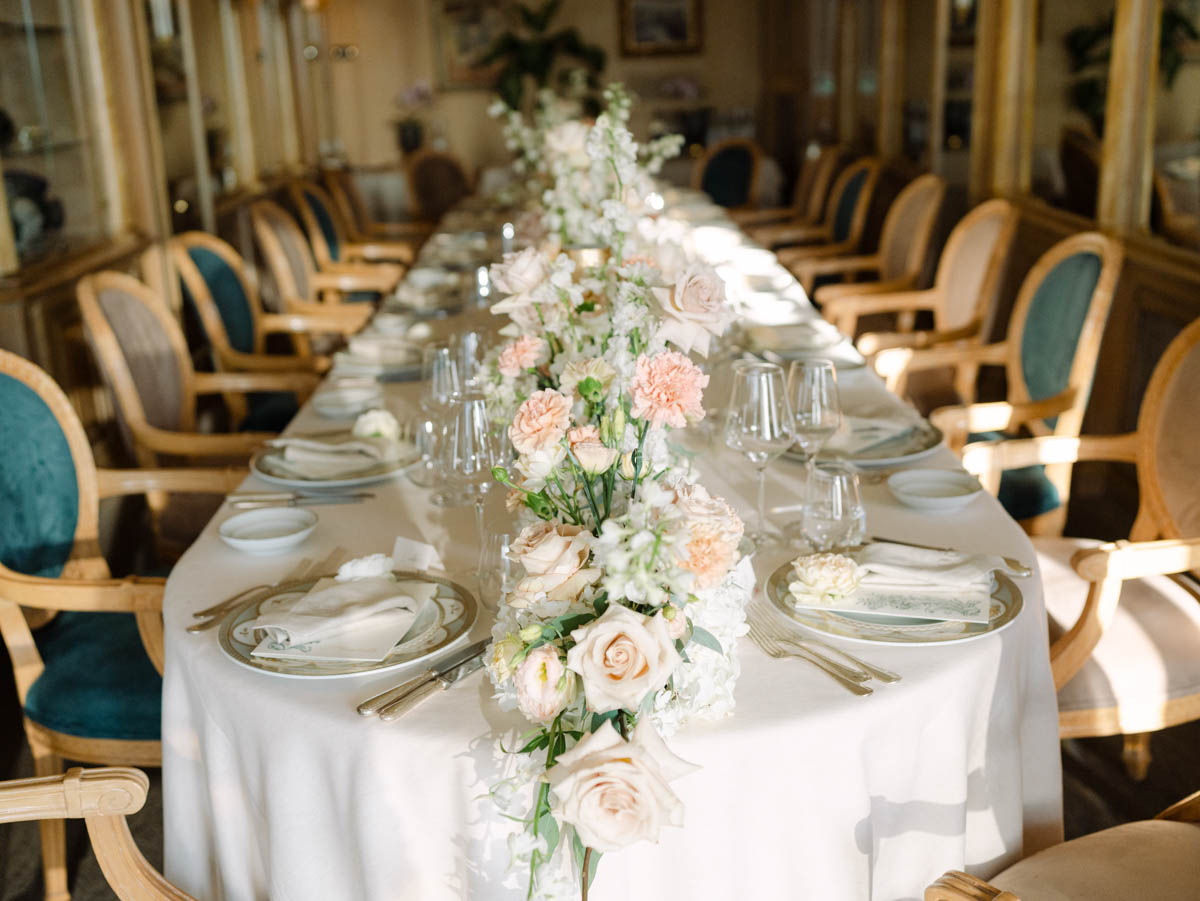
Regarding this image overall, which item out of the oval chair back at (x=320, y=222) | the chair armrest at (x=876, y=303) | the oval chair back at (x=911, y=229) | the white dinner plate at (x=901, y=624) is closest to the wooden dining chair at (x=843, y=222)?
the oval chair back at (x=911, y=229)

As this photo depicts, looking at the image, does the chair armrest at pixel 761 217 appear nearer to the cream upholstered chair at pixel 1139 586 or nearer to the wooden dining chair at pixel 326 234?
the wooden dining chair at pixel 326 234

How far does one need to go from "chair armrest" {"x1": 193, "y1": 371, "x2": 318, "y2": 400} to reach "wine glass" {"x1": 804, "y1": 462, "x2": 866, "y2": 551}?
6.97 feet

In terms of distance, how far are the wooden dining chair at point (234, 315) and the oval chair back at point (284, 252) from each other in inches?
8.2

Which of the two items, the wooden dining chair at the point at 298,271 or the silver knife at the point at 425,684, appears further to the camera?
the wooden dining chair at the point at 298,271

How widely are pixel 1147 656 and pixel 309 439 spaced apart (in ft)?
5.03

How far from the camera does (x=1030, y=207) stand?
468 cm

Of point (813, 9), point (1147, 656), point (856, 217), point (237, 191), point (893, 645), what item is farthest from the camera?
point (813, 9)

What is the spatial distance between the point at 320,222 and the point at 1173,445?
4.78 meters

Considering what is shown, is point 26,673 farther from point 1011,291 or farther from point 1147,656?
point 1011,291

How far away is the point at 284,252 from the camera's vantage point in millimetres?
4773

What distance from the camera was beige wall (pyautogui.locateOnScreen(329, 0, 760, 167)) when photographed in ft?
33.8

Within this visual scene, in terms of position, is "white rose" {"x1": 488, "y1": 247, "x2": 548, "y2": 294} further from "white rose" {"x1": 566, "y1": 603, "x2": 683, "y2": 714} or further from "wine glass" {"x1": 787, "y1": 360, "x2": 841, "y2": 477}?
"white rose" {"x1": 566, "y1": 603, "x2": 683, "y2": 714}

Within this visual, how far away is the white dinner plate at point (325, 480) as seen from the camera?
1978mm

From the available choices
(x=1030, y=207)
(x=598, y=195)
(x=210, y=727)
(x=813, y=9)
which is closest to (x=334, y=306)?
(x=598, y=195)
